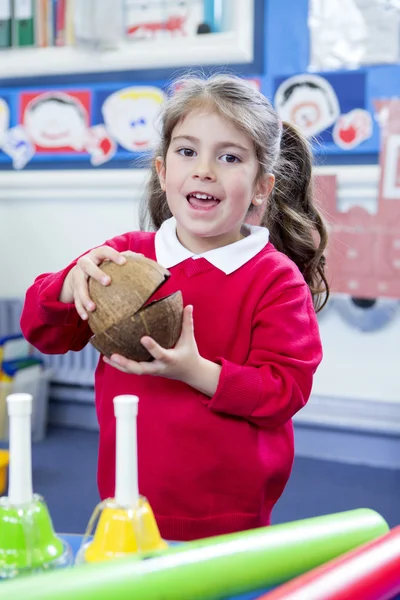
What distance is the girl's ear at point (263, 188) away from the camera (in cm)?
101

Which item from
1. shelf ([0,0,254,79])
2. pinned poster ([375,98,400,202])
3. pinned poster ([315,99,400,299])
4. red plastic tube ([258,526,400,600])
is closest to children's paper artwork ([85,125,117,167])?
shelf ([0,0,254,79])

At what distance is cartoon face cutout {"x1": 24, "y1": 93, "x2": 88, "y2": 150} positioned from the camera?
8.54 feet

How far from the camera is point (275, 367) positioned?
2.93 feet

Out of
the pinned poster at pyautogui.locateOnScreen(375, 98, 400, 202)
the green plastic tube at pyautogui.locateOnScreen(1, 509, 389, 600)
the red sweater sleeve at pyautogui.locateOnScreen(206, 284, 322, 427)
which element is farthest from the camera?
the pinned poster at pyautogui.locateOnScreen(375, 98, 400, 202)

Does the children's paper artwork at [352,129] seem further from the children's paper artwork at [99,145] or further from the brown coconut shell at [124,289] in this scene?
the brown coconut shell at [124,289]

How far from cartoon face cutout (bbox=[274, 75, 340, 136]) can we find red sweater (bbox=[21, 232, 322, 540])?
1.41 m

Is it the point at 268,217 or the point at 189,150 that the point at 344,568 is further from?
the point at 268,217

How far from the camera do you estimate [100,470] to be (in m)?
1.02

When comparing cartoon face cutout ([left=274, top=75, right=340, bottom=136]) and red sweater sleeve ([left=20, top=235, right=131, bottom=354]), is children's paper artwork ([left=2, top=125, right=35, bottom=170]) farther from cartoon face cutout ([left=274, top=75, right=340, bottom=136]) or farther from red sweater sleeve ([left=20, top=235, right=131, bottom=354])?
red sweater sleeve ([left=20, top=235, right=131, bottom=354])

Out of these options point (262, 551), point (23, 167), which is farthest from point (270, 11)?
point (262, 551)

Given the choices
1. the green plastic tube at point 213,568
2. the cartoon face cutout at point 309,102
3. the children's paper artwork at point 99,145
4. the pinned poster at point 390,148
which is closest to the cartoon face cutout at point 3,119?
the children's paper artwork at point 99,145

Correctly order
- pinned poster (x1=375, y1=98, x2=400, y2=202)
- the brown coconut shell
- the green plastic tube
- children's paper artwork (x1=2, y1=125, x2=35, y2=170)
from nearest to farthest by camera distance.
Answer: the green plastic tube
the brown coconut shell
pinned poster (x1=375, y1=98, x2=400, y2=202)
children's paper artwork (x1=2, y1=125, x2=35, y2=170)

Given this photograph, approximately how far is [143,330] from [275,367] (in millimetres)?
218

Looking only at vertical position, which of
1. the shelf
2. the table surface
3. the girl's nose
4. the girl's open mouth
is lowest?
the table surface
